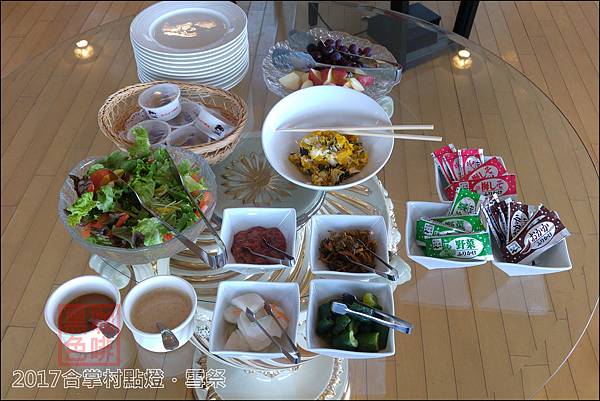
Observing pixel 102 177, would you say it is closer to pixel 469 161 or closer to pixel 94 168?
pixel 94 168

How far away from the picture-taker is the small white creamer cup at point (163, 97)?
1059 millimetres

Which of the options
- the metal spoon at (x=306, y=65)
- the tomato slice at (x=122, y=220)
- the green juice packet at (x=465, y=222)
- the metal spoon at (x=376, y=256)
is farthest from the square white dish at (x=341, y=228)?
the metal spoon at (x=306, y=65)

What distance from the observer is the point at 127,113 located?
1124 mm

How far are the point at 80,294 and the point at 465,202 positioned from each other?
69 centimetres

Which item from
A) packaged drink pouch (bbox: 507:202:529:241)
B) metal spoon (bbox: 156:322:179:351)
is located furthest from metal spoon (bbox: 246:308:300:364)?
packaged drink pouch (bbox: 507:202:529:241)

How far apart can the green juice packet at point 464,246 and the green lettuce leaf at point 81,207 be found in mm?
576

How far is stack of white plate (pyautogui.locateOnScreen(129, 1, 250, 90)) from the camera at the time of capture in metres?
1.14

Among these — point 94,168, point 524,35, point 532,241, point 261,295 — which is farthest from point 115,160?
point 524,35

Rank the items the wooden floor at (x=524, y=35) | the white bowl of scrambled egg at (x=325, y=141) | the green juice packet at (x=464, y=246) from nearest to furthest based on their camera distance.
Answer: the green juice packet at (x=464, y=246) → the white bowl of scrambled egg at (x=325, y=141) → the wooden floor at (x=524, y=35)

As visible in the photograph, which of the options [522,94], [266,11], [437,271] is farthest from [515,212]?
[266,11]

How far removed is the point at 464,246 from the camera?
897 millimetres

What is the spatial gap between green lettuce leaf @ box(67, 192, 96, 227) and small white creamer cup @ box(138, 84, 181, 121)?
0.27 meters

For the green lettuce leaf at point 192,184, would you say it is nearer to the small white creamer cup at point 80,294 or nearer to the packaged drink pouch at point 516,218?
the small white creamer cup at point 80,294

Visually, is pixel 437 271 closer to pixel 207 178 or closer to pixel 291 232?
pixel 291 232
